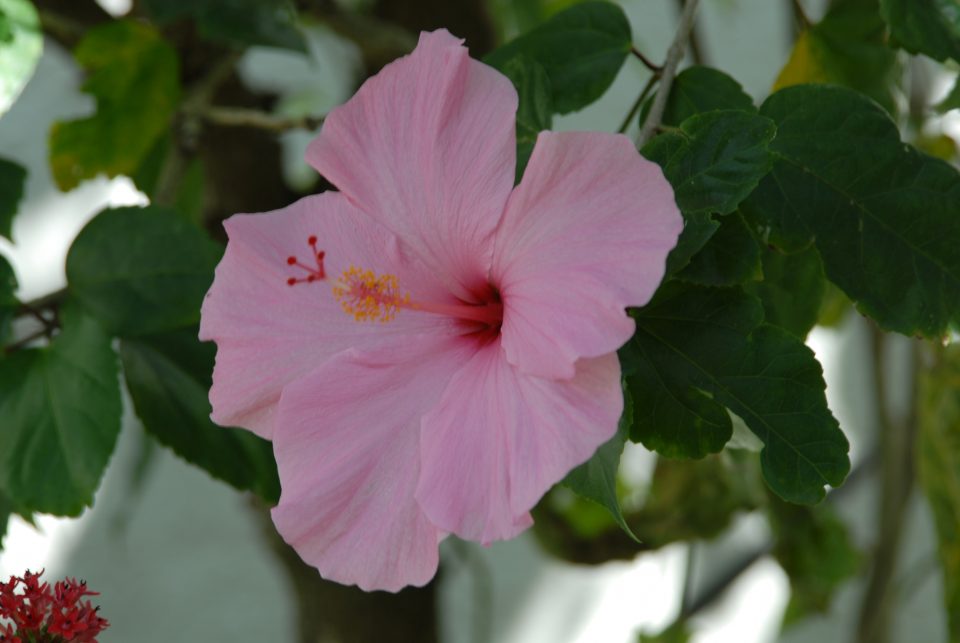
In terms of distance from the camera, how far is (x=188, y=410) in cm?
56

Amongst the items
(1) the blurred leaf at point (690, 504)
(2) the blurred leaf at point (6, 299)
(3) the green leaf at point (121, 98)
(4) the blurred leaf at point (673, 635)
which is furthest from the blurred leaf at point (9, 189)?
(4) the blurred leaf at point (673, 635)

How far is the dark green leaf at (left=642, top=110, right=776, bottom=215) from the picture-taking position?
0.38 metres

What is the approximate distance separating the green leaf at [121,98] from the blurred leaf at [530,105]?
36cm

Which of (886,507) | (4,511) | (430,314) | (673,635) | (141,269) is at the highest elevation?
(430,314)

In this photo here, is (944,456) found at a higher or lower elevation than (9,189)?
lower

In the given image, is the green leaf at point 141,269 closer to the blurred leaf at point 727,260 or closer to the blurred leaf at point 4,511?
the blurred leaf at point 4,511

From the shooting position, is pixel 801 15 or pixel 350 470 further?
pixel 801 15

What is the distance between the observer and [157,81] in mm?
751

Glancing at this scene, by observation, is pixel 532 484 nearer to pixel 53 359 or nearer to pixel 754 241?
pixel 754 241

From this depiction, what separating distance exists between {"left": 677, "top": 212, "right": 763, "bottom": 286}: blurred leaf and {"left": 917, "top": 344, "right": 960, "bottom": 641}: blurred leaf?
1.67 ft

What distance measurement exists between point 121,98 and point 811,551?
63 cm

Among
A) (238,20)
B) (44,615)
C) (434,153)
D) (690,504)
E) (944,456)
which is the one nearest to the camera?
(44,615)

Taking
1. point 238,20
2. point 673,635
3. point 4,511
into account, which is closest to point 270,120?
point 238,20

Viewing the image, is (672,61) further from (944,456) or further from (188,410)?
(944,456)
